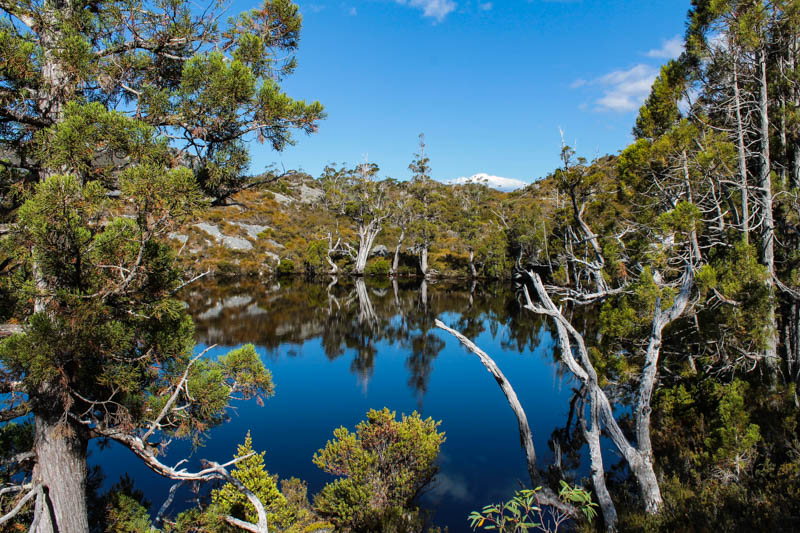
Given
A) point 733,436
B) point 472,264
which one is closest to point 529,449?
point 733,436

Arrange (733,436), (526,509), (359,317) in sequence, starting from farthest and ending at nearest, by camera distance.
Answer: (359,317) → (733,436) → (526,509)

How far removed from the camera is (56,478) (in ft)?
14.0

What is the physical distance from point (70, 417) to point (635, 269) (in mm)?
13580

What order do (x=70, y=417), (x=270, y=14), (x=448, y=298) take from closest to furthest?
(x=70, y=417), (x=270, y=14), (x=448, y=298)

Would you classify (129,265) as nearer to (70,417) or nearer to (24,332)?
(24,332)

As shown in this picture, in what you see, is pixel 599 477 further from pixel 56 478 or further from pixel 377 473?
pixel 56 478

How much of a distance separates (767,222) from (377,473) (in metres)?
9.02

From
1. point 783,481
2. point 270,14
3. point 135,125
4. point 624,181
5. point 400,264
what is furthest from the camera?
point 400,264

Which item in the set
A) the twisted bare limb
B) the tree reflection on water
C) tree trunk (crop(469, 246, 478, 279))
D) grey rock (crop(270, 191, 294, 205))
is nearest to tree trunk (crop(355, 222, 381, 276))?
the tree reflection on water

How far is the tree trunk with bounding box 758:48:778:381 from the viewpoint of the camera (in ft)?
26.1

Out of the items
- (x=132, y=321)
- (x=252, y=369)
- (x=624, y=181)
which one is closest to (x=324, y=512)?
(x=252, y=369)

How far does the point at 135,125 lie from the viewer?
4.09m

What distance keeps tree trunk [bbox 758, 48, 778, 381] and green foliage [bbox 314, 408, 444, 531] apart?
6628 millimetres

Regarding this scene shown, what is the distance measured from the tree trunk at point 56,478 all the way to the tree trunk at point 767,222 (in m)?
10.7
